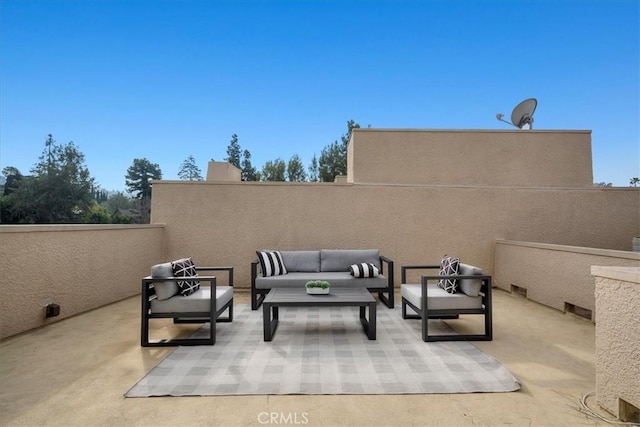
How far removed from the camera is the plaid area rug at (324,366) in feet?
7.70

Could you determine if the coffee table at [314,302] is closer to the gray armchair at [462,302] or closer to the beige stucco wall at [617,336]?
the gray armchair at [462,302]

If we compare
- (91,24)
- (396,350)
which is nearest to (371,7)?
(91,24)

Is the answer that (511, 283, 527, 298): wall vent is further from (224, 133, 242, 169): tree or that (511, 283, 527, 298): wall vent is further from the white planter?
(224, 133, 242, 169): tree

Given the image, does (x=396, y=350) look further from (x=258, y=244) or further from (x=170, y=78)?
(x=170, y=78)

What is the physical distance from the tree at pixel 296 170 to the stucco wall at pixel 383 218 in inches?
744

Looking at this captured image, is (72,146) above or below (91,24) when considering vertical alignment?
above

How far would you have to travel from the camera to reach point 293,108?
1706 centimetres

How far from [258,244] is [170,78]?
10.3 m

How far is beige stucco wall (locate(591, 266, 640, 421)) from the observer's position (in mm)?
1846

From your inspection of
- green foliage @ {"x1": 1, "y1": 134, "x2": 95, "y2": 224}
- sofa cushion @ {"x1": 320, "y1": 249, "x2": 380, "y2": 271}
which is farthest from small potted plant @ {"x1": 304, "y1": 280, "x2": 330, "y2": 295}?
green foliage @ {"x1": 1, "y1": 134, "x2": 95, "y2": 224}

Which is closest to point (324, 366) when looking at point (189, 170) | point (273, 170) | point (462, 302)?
point (462, 302)

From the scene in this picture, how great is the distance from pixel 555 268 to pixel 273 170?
23329mm

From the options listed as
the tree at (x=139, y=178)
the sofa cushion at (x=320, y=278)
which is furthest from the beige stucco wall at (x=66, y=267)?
the tree at (x=139, y=178)

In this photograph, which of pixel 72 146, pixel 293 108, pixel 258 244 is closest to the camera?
pixel 258 244
